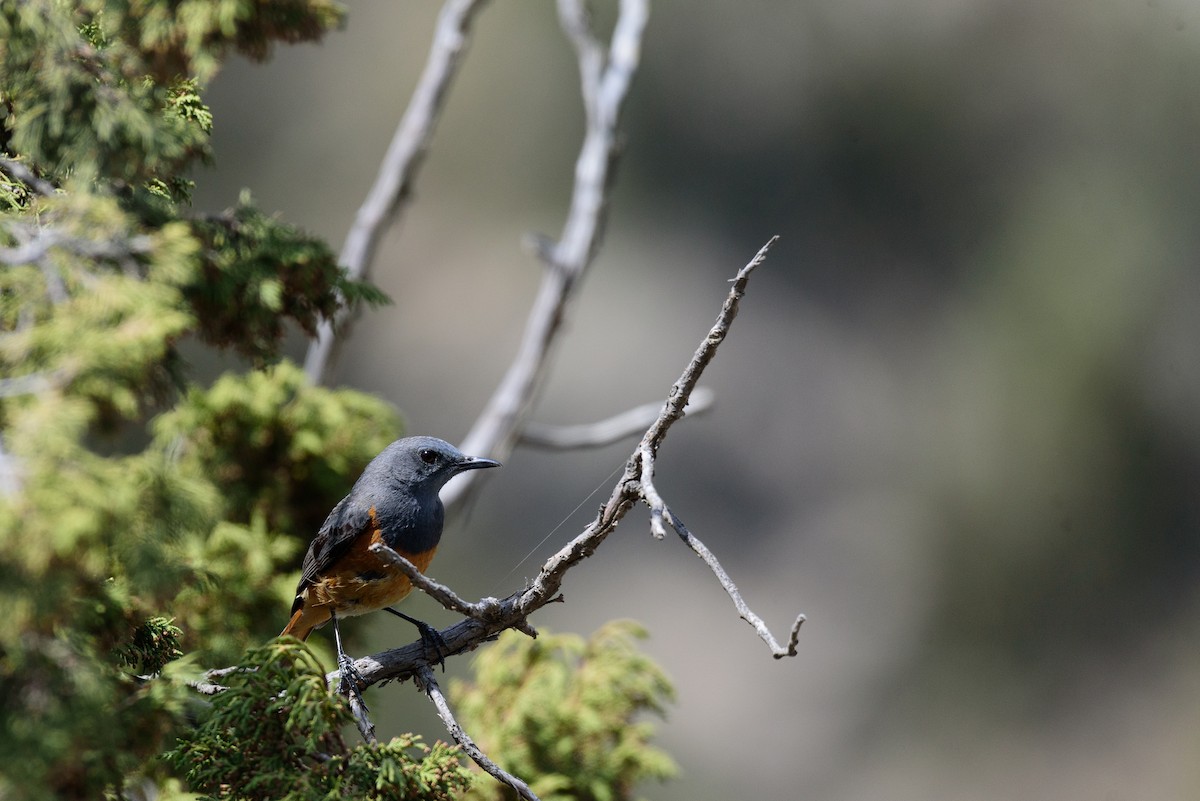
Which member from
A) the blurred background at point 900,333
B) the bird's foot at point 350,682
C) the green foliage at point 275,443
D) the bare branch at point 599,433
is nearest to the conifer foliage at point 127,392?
the bird's foot at point 350,682

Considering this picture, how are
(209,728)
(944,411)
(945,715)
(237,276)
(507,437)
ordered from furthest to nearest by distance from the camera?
(944,411)
(945,715)
(507,437)
(237,276)
(209,728)

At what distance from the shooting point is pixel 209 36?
114 inches

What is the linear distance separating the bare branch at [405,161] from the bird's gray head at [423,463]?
6.59ft

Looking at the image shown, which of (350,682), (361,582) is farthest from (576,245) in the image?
(350,682)

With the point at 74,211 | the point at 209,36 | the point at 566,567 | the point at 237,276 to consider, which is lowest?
the point at 566,567

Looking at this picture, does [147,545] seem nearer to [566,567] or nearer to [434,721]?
[566,567]

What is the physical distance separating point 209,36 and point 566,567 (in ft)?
5.99

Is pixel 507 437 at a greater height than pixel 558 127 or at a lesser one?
lesser

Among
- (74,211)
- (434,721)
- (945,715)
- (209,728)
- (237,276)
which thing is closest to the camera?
(74,211)

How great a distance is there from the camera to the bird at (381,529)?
2.93 metres

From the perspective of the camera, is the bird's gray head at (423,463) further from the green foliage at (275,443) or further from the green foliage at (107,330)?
the green foliage at (275,443)

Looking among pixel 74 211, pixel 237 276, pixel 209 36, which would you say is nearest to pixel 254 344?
pixel 237 276

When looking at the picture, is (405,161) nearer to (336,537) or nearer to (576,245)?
(576,245)

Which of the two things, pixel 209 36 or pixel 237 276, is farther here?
pixel 209 36
